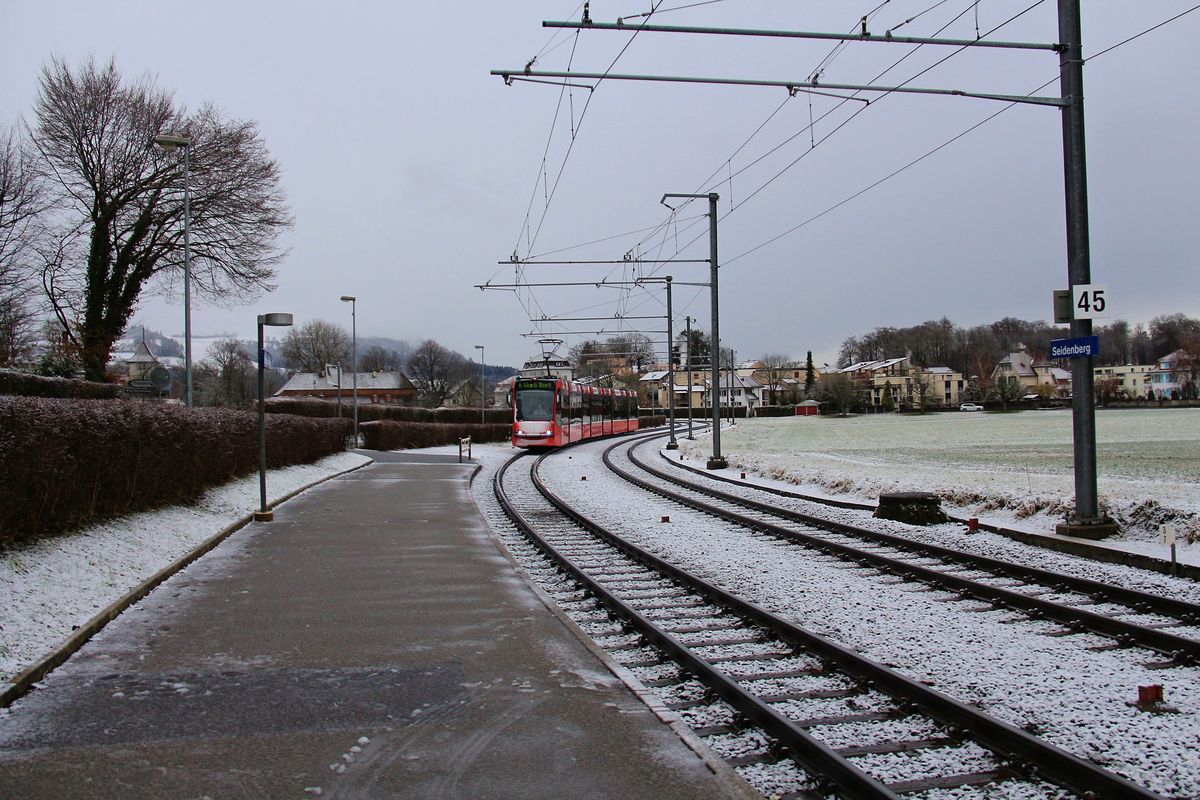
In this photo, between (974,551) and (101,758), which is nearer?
(101,758)

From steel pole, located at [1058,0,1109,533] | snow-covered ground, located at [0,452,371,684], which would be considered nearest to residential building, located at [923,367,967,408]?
steel pole, located at [1058,0,1109,533]

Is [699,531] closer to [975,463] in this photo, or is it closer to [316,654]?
[316,654]

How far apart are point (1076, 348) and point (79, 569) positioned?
464 inches

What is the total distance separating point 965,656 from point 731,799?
3344 mm

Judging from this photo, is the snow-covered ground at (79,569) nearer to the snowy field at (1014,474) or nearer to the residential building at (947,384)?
the snowy field at (1014,474)

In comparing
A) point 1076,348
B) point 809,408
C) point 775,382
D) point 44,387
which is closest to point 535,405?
point 44,387

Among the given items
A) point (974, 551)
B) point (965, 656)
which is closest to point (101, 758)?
point (965, 656)

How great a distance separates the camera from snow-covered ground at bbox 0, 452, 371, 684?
7.12m

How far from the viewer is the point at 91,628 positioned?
7.56 m

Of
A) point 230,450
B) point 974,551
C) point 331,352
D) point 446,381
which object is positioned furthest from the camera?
point 446,381

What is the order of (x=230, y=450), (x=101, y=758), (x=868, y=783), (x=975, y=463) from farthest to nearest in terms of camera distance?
(x=975, y=463)
(x=230, y=450)
(x=101, y=758)
(x=868, y=783)

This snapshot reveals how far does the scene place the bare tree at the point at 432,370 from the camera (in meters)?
130

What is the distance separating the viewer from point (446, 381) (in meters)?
133

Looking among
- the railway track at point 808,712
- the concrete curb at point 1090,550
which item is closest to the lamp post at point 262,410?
the railway track at point 808,712
